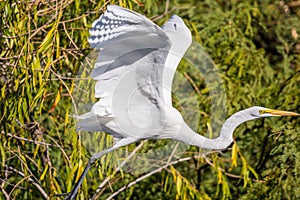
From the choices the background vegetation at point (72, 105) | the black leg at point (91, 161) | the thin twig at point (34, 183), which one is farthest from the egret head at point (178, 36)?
the thin twig at point (34, 183)

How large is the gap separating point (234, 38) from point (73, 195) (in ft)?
4.13

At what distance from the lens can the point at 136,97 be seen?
9.66 feet

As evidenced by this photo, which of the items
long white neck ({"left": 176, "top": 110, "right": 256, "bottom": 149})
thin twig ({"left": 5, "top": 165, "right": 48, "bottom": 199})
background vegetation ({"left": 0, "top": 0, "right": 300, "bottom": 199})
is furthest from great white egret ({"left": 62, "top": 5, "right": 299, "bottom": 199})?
thin twig ({"left": 5, "top": 165, "right": 48, "bottom": 199})

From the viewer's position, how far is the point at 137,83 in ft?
9.31

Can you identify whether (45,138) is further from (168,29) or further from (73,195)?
(168,29)

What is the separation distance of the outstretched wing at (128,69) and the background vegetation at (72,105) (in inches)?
8.0

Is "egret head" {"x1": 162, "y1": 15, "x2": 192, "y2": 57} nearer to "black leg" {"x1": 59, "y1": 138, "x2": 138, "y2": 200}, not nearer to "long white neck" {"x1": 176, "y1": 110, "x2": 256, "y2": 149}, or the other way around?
"long white neck" {"x1": 176, "y1": 110, "x2": 256, "y2": 149}

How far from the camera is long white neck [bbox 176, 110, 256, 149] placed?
2.92 metres

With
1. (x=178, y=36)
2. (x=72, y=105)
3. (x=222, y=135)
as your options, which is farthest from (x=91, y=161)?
(x=178, y=36)

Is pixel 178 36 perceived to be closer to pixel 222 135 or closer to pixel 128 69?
pixel 128 69

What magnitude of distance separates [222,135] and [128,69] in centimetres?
45

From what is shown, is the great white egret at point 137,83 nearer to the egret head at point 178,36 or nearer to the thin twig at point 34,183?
the egret head at point 178,36

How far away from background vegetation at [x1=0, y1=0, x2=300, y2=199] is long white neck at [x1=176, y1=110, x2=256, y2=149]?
150 mm

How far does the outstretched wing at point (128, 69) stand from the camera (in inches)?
97.6
